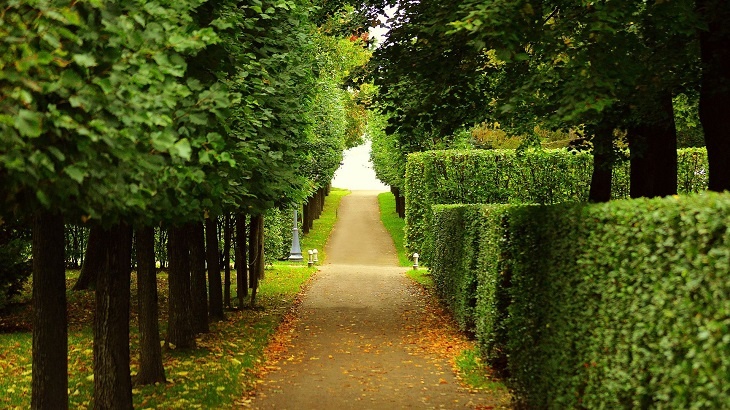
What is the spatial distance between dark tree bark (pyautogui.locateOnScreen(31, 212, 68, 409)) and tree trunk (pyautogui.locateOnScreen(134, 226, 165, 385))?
291 cm

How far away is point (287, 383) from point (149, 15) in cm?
714

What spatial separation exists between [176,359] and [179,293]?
3.55ft

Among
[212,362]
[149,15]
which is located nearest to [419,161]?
[212,362]

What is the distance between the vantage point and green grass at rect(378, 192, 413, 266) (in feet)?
148

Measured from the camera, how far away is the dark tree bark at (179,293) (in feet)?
46.6

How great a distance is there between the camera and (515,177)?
31766mm

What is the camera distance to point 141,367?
39.9 feet

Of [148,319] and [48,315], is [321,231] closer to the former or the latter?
[148,319]

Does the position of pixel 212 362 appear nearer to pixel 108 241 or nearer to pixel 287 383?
pixel 287 383

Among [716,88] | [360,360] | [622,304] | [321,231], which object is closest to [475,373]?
[360,360]

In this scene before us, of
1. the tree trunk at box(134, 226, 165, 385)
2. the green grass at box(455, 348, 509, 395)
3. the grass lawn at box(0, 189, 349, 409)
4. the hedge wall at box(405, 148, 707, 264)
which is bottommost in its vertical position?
the green grass at box(455, 348, 509, 395)

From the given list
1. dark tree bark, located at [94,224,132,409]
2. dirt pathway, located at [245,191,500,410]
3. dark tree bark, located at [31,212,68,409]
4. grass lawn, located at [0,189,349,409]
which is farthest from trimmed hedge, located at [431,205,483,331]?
dark tree bark, located at [31,212,68,409]

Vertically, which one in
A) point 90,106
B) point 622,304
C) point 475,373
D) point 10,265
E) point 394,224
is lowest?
point 475,373

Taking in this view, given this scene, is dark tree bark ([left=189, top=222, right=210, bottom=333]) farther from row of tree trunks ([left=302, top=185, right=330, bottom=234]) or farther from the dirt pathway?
row of tree trunks ([left=302, top=185, right=330, bottom=234])
